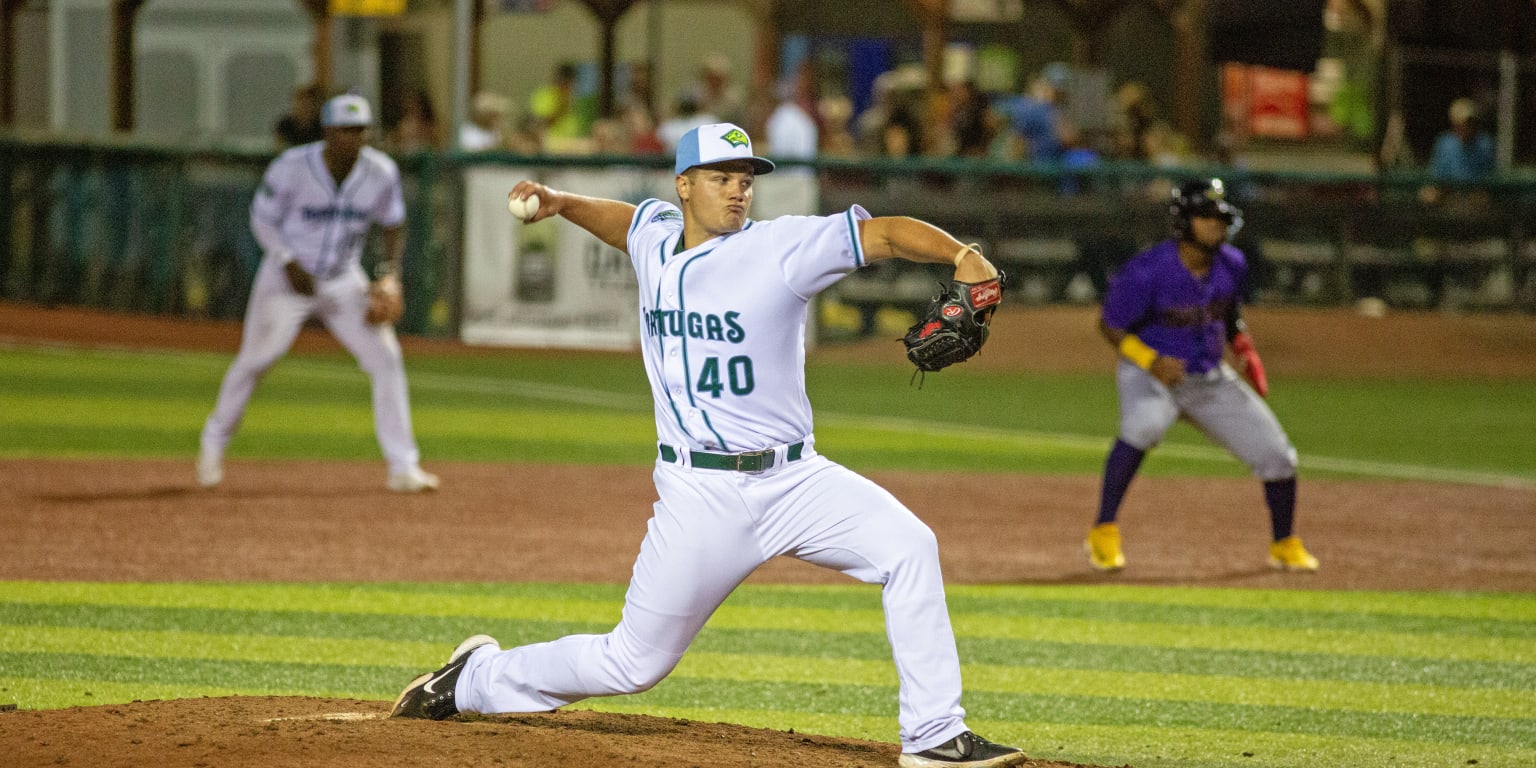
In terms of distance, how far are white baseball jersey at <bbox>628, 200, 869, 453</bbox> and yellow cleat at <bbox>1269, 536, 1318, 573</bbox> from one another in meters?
5.12

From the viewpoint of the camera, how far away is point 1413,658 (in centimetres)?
801

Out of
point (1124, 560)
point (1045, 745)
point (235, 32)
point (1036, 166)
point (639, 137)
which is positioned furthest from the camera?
point (235, 32)

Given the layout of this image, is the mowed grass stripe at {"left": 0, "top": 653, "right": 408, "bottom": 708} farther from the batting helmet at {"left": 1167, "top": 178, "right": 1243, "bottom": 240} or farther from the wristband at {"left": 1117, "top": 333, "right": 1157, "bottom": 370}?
the batting helmet at {"left": 1167, "top": 178, "right": 1243, "bottom": 240}

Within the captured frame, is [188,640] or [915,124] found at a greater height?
[915,124]

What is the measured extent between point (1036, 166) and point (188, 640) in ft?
46.2

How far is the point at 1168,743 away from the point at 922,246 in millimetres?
2227

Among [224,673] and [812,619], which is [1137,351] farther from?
[224,673]

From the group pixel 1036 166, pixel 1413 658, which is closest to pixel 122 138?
pixel 1036 166

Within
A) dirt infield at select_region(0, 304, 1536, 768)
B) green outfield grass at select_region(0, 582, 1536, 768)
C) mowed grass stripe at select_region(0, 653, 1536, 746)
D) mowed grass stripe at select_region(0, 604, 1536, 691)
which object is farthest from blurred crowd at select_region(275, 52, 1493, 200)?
mowed grass stripe at select_region(0, 653, 1536, 746)

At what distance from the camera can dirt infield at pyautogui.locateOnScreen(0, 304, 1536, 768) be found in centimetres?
554

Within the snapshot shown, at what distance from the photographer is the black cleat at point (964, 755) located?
5359mm

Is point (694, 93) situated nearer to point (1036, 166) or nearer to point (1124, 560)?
point (1036, 166)

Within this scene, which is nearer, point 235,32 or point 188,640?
point 188,640

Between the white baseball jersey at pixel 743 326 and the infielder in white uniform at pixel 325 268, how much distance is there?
19.8 ft
